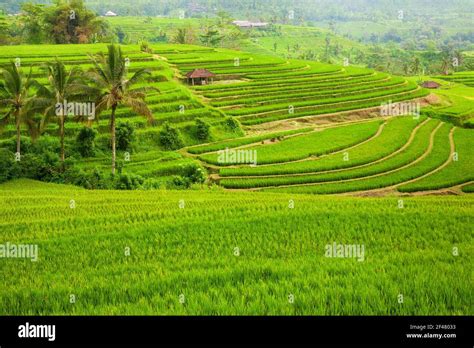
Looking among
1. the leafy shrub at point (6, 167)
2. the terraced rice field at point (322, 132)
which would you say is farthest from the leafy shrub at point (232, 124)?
the leafy shrub at point (6, 167)

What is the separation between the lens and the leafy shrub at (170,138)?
27922mm

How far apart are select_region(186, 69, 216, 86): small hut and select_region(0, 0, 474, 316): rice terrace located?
0.40ft

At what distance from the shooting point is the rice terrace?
624 cm

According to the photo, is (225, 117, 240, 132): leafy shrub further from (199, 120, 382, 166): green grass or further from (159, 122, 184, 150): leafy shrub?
(159, 122, 184, 150): leafy shrub

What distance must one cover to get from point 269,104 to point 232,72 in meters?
10.3

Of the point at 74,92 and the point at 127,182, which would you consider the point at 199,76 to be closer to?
the point at 74,92

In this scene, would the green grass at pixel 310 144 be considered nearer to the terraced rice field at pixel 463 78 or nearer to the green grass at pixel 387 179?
the green grass at pixel 387 179

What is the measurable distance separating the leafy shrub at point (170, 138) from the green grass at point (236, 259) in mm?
14815

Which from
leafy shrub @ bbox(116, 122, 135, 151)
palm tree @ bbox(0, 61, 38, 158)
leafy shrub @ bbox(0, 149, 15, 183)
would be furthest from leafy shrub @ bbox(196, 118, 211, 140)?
leafy shrub @ bbox(0, 149, 15, 183)

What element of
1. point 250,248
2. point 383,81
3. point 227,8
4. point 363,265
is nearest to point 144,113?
point 250,248
